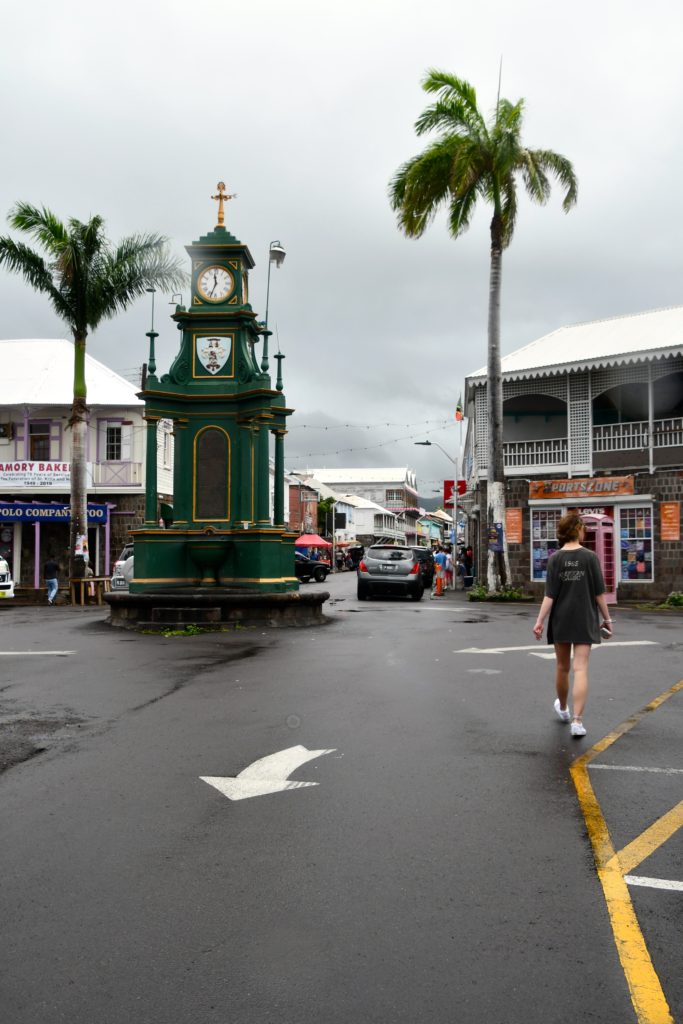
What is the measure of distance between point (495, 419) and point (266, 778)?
1950cm

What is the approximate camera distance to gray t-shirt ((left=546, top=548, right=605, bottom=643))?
6.86 meters

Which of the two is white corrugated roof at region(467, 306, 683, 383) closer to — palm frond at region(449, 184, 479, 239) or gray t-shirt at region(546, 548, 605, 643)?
palm frond at region(449, 184, 479, 239)

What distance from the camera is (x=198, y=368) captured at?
688 inches

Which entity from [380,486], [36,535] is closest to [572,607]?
[36,535]

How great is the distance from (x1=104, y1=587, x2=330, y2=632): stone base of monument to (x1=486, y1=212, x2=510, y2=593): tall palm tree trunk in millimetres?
9827

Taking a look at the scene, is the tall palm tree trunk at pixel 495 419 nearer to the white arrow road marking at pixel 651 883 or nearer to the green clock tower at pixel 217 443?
the green clock tower at pixel 217 443

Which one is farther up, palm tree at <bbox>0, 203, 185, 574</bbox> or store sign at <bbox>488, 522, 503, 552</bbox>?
palm tree at <bbox>0, 203, 185, 574</bbox>

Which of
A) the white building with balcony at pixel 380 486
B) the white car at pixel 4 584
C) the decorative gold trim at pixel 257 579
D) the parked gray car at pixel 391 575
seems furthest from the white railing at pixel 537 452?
the white building with balcony at pixel 380 486

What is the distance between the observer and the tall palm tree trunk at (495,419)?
24.0m

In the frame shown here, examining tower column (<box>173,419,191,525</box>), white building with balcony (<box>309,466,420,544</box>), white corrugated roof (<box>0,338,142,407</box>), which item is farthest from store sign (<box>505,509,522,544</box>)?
white building with balcony (<box>309,466,420,544</box>)

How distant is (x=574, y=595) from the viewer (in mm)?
6957

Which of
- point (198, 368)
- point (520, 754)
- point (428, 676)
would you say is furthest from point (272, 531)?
point (520, 754)

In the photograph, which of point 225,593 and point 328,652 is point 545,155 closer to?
point 225,593

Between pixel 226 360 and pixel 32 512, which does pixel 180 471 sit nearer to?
pixel 226 360
